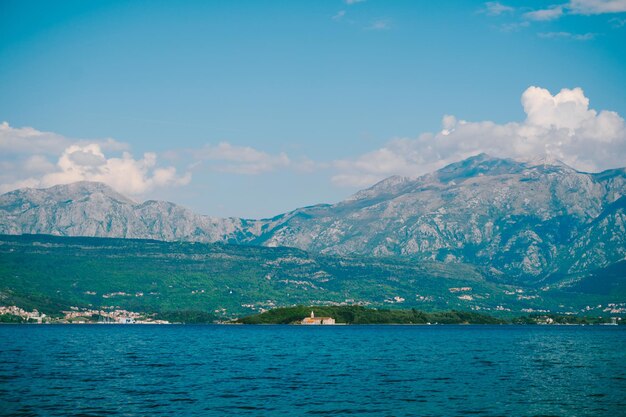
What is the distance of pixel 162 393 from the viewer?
263ft

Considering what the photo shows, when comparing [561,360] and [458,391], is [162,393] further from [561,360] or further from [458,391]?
[561,360]

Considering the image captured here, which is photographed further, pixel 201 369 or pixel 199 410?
pixel 201 369

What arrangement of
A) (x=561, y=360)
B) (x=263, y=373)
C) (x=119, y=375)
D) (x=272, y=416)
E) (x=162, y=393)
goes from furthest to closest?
(x=561, y=360)
(x=263, y=373)
(x=119, y=375)
(x=162, y=393)
(x=272, y=416)

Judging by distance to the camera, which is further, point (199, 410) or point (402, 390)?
point (402, 390)

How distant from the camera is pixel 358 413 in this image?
6794 centimetres

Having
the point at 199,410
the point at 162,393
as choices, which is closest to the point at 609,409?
the point at 199,410

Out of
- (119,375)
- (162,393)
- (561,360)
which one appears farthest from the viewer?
(561,360)

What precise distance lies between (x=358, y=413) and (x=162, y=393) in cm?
2465

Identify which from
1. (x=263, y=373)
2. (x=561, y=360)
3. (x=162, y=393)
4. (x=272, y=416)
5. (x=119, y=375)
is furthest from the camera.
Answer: (x=561, y=360)

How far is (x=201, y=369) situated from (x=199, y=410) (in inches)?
1652

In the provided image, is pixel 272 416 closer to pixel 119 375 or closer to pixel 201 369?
pixel 119 375

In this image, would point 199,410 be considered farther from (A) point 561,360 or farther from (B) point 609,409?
(A) point 561,360

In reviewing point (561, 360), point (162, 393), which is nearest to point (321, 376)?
point (162, 393)

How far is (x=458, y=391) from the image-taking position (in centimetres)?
8294
